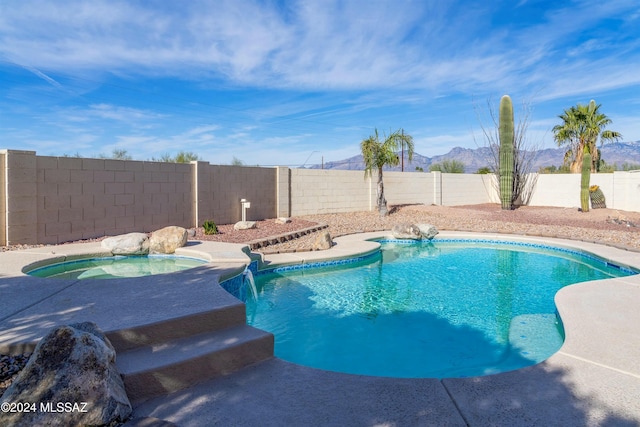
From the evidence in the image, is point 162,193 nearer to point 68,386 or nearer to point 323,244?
point 323,244

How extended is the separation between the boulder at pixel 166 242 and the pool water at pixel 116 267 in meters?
0.13

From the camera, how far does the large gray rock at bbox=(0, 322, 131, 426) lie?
208 centimetres

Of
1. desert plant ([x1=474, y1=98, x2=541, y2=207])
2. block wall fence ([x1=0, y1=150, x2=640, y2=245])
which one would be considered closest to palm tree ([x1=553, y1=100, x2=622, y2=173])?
desert plant ([x1=474, y1=98, x2=541, y2=207])

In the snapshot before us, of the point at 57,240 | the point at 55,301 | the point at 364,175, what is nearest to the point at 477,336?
the point at 55,301

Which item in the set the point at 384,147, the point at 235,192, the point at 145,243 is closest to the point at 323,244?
the point at 145,243

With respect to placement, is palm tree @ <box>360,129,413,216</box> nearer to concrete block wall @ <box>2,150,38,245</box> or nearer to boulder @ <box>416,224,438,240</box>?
boulder @ <box>416,224,438,240</box>

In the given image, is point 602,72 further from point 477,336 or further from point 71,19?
point 71,19

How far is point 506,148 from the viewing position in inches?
672

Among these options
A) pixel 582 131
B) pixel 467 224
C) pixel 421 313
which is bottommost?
pixel 421 313

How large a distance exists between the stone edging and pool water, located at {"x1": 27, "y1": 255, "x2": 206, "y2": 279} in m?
1.75

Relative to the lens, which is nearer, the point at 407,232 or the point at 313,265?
the point at 313,265

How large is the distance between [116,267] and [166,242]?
1.03 metres

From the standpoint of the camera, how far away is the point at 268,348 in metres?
3.24

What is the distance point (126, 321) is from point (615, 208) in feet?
66.4
